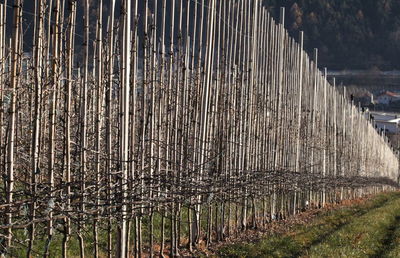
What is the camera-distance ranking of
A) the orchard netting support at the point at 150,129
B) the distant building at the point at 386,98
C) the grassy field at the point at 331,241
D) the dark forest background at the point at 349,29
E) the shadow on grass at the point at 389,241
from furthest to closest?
the dark forest background at the point at 349,29
the distant building at the point at 386,98
the shadow on grass at the point at 389,241
the grassy field at the point at 331,241
the orchard netting support at the point at 150,129

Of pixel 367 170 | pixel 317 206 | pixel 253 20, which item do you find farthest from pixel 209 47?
pixel 367 170

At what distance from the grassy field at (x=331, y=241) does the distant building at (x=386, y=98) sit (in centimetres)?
8862

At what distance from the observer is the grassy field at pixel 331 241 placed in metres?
10.2

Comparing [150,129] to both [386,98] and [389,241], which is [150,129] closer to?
[389,241]

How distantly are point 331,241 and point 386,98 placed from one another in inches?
3815

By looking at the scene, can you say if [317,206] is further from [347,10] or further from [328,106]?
[347,10]

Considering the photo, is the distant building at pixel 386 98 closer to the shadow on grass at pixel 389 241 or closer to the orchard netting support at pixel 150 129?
the orchard netting support at pixel 150 129

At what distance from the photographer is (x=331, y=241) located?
38.1ft

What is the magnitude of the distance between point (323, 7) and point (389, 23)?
14745 mm

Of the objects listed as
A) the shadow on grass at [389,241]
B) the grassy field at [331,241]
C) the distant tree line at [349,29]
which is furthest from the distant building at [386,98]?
the grassy field at [331,241]

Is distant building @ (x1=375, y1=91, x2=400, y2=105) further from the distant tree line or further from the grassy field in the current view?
the grassy field

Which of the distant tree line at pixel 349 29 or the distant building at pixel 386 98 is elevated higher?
the distant tree line at pixel 349 29

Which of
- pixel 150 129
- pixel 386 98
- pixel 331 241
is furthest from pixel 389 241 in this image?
pixel 386 98

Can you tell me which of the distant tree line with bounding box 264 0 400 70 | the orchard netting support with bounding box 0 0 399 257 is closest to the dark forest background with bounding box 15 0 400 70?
the distant tree line with bounding box 264 0 400 70
